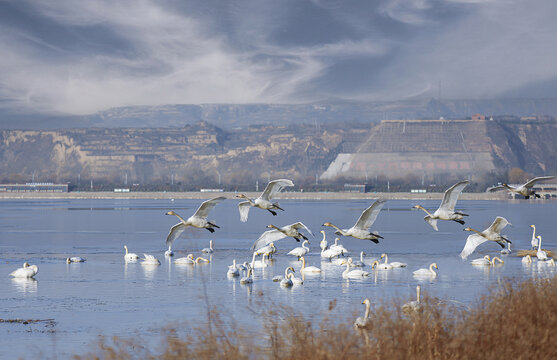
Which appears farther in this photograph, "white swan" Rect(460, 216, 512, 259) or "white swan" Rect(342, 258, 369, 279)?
"white swan" Rect(342, 258, 369, 279)

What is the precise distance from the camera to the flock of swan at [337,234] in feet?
61.6

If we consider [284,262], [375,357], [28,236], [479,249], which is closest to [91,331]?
[375,357]

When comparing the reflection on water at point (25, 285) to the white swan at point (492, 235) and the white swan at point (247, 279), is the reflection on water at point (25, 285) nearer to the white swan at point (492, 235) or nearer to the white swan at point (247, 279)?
the white swan at point (247, 279)

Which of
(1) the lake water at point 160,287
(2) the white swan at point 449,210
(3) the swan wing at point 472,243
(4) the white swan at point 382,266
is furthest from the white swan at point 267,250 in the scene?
(2) the white swan at point 449,210

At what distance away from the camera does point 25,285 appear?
39.8 m

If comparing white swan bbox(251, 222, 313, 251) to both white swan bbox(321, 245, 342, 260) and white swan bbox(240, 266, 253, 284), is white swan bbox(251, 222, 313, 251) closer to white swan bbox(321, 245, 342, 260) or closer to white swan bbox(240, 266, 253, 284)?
white swan bbox(240, 266, 253, 284)

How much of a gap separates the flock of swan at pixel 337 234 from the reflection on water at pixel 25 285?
0.33 metres

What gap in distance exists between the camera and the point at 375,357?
14.0m

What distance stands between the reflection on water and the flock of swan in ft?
1.09

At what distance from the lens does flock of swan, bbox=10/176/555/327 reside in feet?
A: 61.6

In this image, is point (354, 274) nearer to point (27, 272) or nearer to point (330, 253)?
point (330, 253)

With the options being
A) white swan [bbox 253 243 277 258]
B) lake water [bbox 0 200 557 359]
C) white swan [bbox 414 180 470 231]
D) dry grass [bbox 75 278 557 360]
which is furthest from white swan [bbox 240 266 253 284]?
dry grass [bbox 75 278 557 360]

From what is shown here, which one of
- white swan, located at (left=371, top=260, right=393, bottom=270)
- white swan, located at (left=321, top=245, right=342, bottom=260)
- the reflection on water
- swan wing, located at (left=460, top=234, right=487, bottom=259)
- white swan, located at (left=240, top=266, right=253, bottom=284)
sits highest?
swan wing, located at (left=460, top=234, right=487, bottom=259)

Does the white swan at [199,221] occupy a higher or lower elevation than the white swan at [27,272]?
higher
